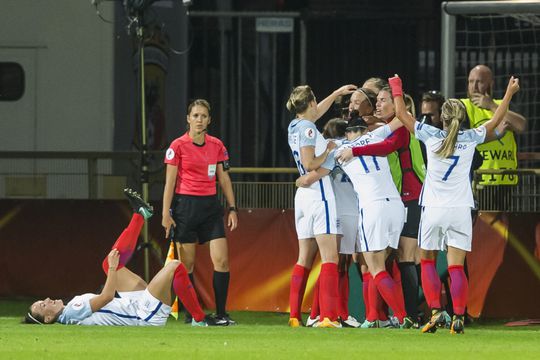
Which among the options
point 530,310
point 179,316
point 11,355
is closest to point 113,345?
point 11,355

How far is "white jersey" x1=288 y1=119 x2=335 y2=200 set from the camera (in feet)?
42.9

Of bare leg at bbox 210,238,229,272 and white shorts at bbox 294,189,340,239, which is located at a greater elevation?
white shorts at bbox 294,189,340,239

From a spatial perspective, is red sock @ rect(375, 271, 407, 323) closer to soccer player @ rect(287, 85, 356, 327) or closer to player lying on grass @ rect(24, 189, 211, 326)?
soccer player @ rect(287, 85, 356, 327)

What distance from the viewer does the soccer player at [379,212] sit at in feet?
42.5

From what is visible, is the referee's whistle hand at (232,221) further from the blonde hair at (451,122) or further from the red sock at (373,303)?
the blonde hair at (451,122)

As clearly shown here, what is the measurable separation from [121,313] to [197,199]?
51.1 inches

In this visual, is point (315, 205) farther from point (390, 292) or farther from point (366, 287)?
point (390, 292)

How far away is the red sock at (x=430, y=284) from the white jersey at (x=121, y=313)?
2.09 meters

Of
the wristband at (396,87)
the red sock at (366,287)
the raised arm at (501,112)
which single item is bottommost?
the red sock at (366,287)

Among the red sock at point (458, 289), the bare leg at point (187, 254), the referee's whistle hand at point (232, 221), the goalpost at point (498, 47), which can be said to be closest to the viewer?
the red sock at point (458, 289)

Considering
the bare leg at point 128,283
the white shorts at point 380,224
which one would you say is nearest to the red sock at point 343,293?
the white shorts at point 380,224

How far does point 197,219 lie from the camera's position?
13727 mm

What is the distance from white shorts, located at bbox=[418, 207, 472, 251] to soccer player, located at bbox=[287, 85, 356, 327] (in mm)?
1107

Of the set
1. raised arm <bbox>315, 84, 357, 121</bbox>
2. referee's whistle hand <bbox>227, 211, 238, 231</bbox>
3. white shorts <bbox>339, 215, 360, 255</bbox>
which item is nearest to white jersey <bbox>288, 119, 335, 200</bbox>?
raised arm <bbox>315, 84, 357, 121</bbox>
